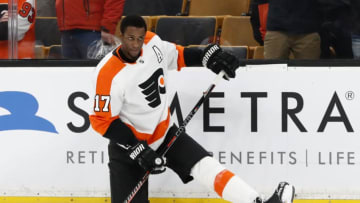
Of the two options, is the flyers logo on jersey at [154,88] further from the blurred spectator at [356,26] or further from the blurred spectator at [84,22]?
the blurred spectator at [356,26]

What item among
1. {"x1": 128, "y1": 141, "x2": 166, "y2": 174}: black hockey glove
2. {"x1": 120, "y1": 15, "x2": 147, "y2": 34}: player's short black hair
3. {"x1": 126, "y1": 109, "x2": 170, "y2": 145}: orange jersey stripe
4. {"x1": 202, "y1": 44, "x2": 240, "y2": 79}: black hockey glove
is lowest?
{"x1": 128, "y1": 141, "x2": 166, "y2": 174}: black hockey glove

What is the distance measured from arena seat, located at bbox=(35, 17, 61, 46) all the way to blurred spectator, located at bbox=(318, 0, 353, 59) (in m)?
1.50

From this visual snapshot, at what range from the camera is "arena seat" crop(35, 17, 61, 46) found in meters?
4.67

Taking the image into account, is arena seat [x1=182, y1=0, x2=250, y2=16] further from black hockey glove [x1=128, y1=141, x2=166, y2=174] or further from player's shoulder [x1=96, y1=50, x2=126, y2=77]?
black hockey glove [x1=128, y1=141, x2=166, y2=174]

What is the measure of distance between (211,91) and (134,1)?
98 centimetres

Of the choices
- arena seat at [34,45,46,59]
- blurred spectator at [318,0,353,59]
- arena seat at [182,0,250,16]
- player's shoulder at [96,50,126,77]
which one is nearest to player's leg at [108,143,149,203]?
player's shoulder at [96,50,126,77]

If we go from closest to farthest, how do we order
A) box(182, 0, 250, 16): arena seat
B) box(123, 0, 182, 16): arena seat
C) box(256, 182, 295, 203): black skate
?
box(256, 182, 295, 203): black skate → box(123, 0, 182, 16): arena seat → box(182, 0, 250, 16): arena seat

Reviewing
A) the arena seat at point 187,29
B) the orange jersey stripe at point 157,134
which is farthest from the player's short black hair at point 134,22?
the arena seat at point 187,29

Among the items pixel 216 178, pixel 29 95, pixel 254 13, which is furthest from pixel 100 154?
pixel 254 13

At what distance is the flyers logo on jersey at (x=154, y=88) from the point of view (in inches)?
162

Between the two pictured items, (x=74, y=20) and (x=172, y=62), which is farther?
(x=74, y=20)

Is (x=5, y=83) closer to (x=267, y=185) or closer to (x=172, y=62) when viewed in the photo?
(x=172, y=62)

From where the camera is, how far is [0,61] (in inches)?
183

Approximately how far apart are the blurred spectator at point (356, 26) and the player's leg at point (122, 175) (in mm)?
1341
